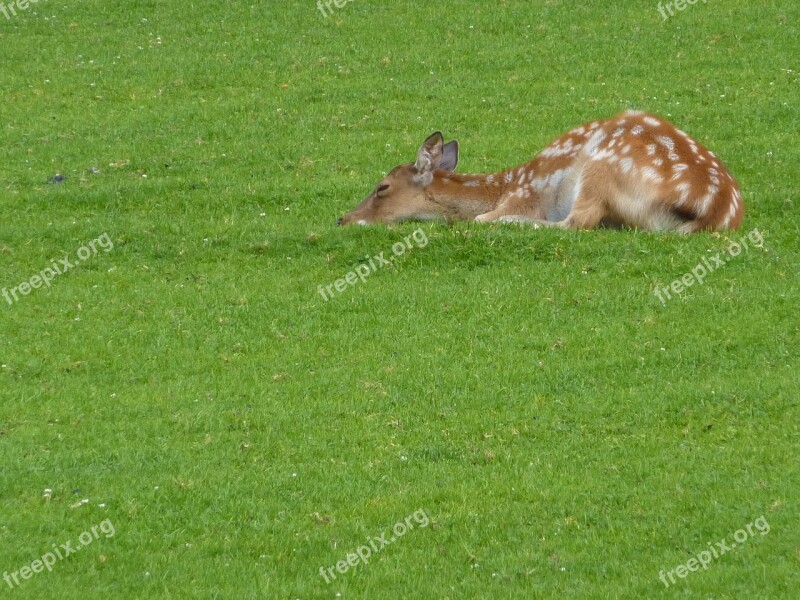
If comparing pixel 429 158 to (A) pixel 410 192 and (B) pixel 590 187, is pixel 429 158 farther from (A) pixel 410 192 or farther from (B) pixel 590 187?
(B) pixel 590 187

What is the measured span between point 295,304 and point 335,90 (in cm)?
826

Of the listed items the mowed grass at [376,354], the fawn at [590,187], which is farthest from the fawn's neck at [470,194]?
the mowed grass at [376,354]

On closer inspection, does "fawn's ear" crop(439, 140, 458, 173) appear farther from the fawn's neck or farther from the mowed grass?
the mowed grass

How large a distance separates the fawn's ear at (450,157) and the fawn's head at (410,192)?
11.3 inches

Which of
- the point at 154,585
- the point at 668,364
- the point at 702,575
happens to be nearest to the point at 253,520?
the point at 154,585

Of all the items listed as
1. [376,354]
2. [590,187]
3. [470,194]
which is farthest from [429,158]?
[376,354]

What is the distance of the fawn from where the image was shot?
1273 centimetres

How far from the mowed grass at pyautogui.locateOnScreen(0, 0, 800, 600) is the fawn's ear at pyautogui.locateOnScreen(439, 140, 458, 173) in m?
1.17

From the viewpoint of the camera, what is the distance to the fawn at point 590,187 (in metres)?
12.7

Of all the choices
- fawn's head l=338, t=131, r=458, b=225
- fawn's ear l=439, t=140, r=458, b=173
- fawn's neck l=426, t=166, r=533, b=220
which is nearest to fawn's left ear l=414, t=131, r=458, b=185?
fawn's head l=338, t=131, r=458, b=225

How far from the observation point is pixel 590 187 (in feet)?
43.6

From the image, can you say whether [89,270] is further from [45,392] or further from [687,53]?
[687,53]

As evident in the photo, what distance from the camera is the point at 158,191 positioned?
1557cm

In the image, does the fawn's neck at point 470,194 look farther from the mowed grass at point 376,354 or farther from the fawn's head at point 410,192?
the mowed grass at point 376,354
